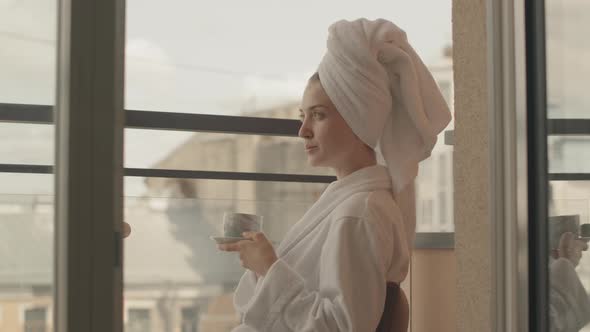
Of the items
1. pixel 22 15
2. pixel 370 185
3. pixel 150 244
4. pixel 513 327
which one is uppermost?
pixel 22 15

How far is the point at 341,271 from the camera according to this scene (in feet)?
4.37

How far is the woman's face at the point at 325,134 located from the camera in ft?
4.98

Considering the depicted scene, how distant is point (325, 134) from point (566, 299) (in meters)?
0.54

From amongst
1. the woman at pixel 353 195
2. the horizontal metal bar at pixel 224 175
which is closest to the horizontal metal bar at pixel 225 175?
the horizontal metal bar at pixel 224 175

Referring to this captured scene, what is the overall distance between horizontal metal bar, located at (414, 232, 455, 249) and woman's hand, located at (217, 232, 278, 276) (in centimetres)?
90

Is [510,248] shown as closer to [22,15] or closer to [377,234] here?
[377,234]

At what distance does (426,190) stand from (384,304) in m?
1.12

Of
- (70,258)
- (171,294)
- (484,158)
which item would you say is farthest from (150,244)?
(70,258)

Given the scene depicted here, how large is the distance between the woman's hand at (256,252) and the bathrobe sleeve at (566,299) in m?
0.50

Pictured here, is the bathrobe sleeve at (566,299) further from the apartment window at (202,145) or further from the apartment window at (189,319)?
the apartment window at (189,319)

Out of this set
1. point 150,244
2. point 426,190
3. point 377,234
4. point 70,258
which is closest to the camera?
point 70,258

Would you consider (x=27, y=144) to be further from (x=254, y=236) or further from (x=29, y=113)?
(x=254, y=236)

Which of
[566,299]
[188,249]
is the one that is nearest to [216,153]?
[188,249]

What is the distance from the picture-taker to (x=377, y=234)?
1.39 m
